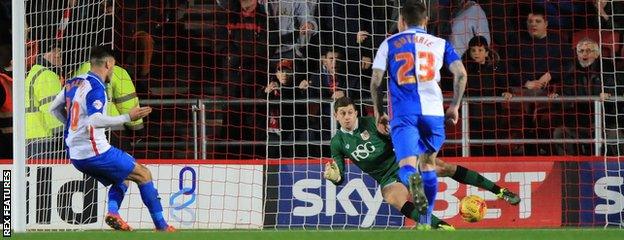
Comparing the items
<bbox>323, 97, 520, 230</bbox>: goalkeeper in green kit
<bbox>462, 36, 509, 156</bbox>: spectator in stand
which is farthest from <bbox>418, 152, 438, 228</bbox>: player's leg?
<bbox>462, 36, 509, 156</bbox>: spectator in stand


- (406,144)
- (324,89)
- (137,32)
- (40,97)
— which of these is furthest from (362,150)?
(40,97)

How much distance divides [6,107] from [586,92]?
5.71 metres

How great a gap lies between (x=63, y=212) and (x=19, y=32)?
2.98 meters

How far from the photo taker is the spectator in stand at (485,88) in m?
16.2

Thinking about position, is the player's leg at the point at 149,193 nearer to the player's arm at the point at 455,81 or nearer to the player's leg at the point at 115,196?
the player's leg at the point at 115,196

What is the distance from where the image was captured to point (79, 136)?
14016mm

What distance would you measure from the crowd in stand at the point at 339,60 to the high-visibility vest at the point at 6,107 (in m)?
0.45

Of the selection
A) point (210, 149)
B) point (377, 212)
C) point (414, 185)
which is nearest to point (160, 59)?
point (210, 149)

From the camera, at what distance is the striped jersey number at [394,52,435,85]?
12391 mm

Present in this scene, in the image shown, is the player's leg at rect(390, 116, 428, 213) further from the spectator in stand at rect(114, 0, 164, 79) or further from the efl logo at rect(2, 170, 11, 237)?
the spectator in stand at rect(114, 0, 164, 79)

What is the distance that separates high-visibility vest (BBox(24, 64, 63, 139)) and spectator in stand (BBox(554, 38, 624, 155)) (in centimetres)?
494

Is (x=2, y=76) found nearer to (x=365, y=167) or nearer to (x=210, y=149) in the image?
(x=210, y=149)

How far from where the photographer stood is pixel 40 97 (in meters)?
15.6

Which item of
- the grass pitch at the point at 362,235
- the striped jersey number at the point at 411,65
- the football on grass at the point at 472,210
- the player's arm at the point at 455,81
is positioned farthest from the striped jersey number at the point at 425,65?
the football on grass at the point at 472,210
